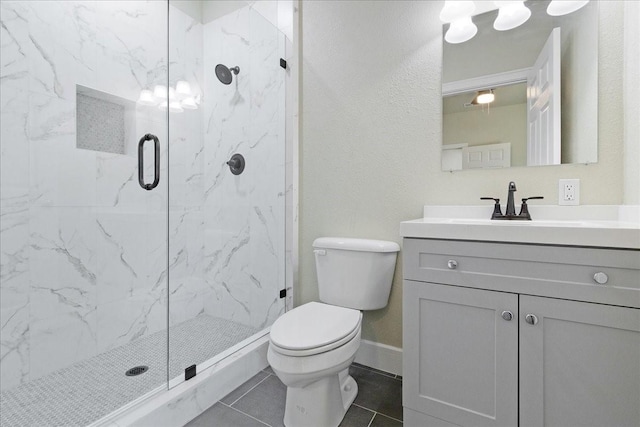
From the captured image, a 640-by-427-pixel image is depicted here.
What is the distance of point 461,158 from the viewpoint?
5.14ft

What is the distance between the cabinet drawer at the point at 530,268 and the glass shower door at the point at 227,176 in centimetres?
113

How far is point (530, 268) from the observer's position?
100 centimetres

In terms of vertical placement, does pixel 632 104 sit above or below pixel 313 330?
above

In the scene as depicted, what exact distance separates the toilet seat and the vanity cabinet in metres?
0.25

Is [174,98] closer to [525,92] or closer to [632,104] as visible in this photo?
[525,92]

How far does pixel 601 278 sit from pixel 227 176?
199 centimetres

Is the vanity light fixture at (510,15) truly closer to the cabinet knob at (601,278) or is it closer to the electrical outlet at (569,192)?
the electrical outlet at (569,192)

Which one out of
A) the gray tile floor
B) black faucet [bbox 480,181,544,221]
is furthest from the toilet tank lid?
the gray tile floor

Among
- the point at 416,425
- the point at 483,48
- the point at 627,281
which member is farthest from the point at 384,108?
the point at 416,425

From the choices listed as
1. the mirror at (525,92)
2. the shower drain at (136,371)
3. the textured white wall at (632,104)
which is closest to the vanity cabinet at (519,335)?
the textured white wall at (632,104)

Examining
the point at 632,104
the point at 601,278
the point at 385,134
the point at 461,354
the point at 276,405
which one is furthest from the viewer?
the point at 385,134

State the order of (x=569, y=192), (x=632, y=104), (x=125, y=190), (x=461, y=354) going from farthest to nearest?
(x=125, y=190) → (x=569, y=192) → (x=632, y=104) → (x=461, y=354)

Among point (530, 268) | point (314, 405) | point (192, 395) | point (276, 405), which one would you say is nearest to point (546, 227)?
point (530, 268)

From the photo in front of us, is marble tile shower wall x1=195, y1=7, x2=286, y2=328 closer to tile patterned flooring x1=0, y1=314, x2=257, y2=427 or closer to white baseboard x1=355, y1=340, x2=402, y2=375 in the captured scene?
tile patterned flooring x1=0, y1=314, x2=257, y2=427
